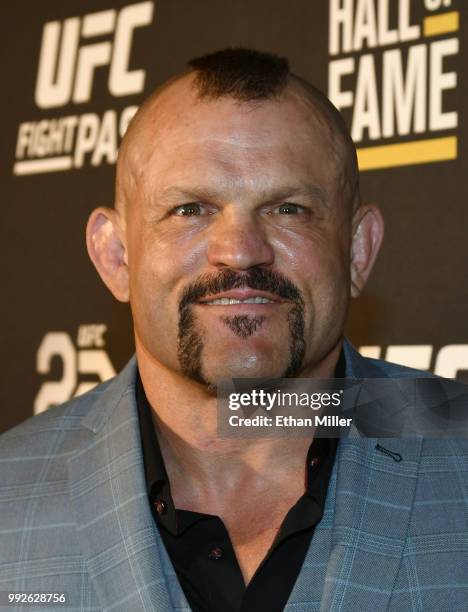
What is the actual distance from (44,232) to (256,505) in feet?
4.79

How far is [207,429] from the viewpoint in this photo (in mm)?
1697

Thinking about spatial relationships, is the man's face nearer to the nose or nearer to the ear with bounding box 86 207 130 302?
the nose

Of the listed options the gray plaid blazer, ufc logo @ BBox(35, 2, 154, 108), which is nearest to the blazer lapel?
the gray plaid blazer

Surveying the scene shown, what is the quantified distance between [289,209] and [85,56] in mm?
1452

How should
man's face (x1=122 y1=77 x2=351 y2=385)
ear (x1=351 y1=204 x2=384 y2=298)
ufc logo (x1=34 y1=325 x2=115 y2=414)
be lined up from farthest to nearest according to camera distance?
1. ufc logo (x1=34 y1=325 x2=115 y2=414)
2. ear (x1=351 y1=204 x2=384 y2=298)
3. man's face (x1=122 y1=77 x2=351 y2=385)

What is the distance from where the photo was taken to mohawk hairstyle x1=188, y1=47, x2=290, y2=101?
5.50ft

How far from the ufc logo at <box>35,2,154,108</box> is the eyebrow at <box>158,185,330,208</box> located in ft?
3.89

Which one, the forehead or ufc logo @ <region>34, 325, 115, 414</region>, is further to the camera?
ufc logo @ <region>34, 325, 115, 414</region>

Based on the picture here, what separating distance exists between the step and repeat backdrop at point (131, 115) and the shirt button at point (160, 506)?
0.84 metres

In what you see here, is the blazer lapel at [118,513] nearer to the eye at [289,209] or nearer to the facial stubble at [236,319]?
the facial stubble at [236,319]

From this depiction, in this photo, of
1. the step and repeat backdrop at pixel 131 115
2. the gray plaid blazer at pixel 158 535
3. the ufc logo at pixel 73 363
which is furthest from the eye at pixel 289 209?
the ufc logo at pixel 73 363

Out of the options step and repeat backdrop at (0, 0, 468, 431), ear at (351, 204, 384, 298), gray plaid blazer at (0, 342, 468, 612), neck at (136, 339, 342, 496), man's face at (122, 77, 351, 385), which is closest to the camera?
gray plaid blazer at (0, 342, 468, 612)

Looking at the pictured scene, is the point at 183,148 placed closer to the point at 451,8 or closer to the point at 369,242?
the point at 369,242

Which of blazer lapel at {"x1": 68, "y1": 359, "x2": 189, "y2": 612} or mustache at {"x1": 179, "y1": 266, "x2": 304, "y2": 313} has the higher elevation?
mustache at {"x1": 179, "y1": 266, "x2": 304, "y2": 313}
